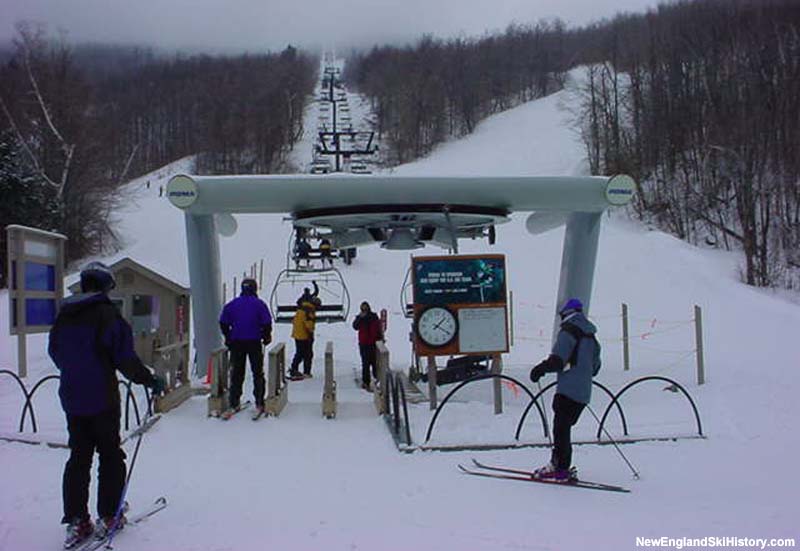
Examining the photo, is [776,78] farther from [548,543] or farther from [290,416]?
[548,543]

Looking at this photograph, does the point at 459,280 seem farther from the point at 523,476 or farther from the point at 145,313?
the point at 145,313

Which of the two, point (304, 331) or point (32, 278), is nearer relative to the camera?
point (32, 278)

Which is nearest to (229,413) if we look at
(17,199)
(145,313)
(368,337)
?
(368,337)

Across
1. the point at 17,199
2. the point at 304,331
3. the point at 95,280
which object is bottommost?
the point at 304,331

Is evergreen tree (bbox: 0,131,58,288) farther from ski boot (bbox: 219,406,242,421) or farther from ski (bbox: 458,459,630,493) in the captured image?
ski (bbox: 458,459,630,493)

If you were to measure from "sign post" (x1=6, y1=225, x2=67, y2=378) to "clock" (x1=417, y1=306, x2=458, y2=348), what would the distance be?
4878 mm

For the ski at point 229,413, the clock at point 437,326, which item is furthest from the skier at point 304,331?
the clock at point 437,326

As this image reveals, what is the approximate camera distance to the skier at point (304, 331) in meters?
13.6

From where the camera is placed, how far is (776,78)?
32.8 m

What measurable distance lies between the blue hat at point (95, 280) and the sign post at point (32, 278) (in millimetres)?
4552

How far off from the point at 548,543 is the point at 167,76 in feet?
354

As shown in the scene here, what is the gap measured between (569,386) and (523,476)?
965mm

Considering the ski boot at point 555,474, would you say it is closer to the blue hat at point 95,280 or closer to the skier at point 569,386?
the skier at point 569,386

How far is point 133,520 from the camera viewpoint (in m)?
5.22
